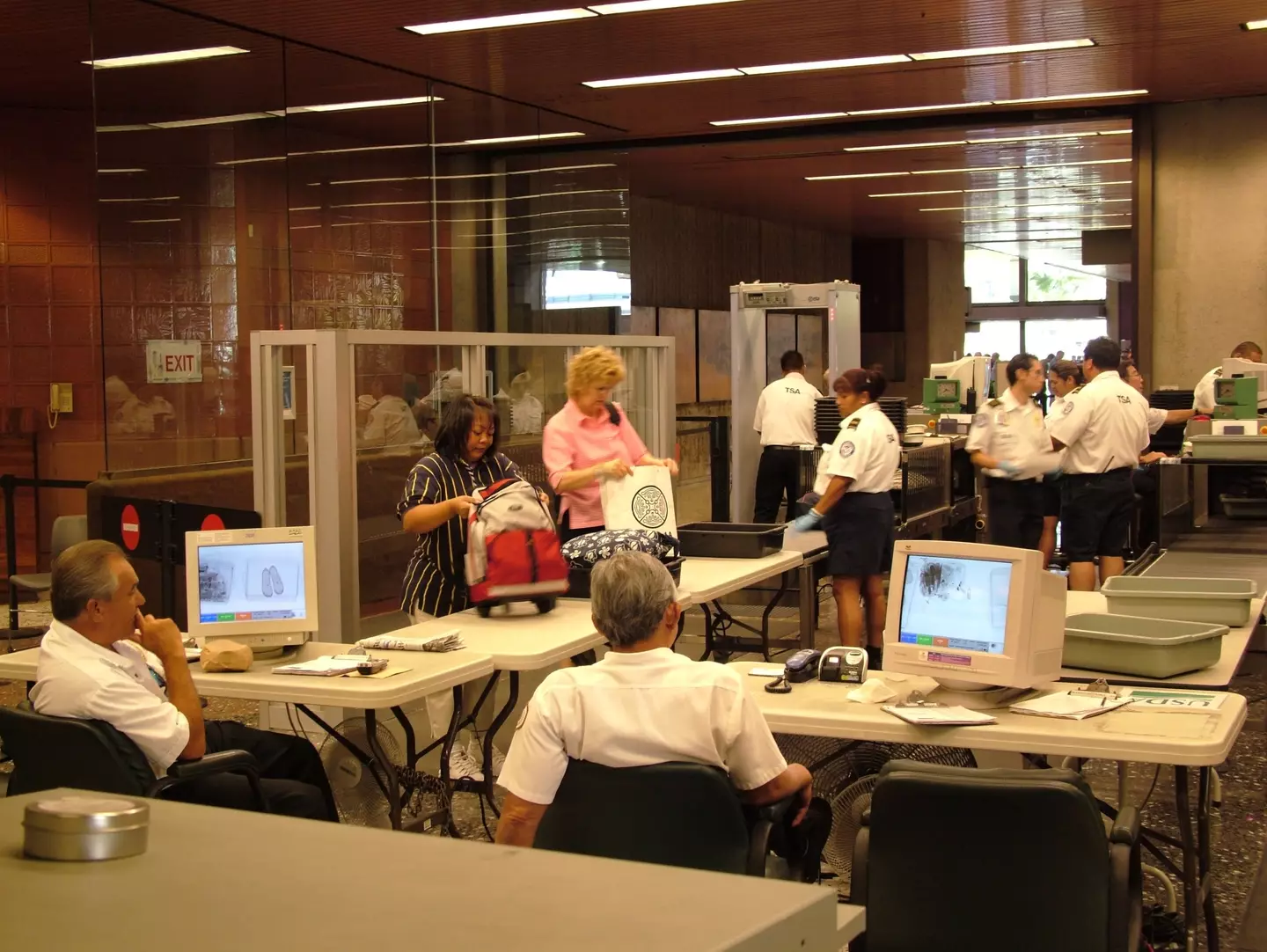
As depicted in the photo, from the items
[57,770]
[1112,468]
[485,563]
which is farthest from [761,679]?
[1112,468]

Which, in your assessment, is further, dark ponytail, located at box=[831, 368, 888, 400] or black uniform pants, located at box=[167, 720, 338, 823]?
dark ponytail, located at box=[831, 368, 888, 400]

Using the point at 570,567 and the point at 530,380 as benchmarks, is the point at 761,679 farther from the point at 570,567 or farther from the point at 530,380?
the point at 530,380

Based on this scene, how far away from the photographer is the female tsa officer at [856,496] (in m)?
Answer: 6.77

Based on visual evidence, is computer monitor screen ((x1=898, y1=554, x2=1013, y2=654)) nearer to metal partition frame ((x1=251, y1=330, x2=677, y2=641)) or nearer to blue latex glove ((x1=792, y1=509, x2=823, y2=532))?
metal partition frame ((x1=251, y1=330, x2=677, y2=641))

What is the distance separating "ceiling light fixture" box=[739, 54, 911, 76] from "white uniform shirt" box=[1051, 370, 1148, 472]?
2.53 m

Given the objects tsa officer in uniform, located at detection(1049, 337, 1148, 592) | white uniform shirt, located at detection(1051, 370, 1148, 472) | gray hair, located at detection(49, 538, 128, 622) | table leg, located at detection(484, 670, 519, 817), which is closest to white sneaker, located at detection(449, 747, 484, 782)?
table leg, located at detection(484, 670, 519, 817)

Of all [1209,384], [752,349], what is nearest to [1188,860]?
[1209,384]

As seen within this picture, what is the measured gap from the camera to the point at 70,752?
10.7 ft

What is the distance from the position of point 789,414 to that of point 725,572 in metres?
5.66

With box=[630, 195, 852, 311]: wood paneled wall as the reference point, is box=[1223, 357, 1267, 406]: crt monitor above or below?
below

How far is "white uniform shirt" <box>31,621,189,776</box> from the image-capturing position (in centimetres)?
332

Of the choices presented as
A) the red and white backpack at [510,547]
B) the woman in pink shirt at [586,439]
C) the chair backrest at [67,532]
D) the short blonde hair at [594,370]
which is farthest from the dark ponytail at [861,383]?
the chair backrest at [67,532]

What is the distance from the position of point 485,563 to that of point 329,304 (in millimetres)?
6113

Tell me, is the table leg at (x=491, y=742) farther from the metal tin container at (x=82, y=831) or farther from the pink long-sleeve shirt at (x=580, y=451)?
the metal tin container at (x=82, y=831)
